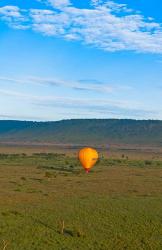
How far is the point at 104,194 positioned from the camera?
43.3 meters

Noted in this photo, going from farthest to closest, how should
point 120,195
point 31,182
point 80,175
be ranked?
point 80,175
point 31,182
point 120,195

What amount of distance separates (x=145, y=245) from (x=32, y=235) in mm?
6536

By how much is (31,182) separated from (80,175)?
11.0 metres

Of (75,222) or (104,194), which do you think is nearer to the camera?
(75,222)

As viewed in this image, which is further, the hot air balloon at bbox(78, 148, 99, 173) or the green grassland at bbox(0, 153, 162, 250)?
the hot air balloon at bbox(78, 148, 99, 173)

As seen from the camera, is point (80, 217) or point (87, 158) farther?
point (87, 158)

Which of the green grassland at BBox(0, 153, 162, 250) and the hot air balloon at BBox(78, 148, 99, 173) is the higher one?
the hot air balloon at BBox(78, 148, 99, 173)

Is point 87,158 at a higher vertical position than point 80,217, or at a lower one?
higher

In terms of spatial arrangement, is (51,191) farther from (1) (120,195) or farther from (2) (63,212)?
(2) (63,212)

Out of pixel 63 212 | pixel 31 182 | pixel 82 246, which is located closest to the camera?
pixel 82 246

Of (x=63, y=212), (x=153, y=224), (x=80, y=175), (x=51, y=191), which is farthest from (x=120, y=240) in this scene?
(x=80, y=175)

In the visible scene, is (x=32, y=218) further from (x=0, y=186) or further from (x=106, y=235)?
(x=0, y=186)

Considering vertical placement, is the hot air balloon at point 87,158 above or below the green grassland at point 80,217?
above

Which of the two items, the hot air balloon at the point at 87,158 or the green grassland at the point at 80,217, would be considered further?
the hot air balloon at the point at 87,158
